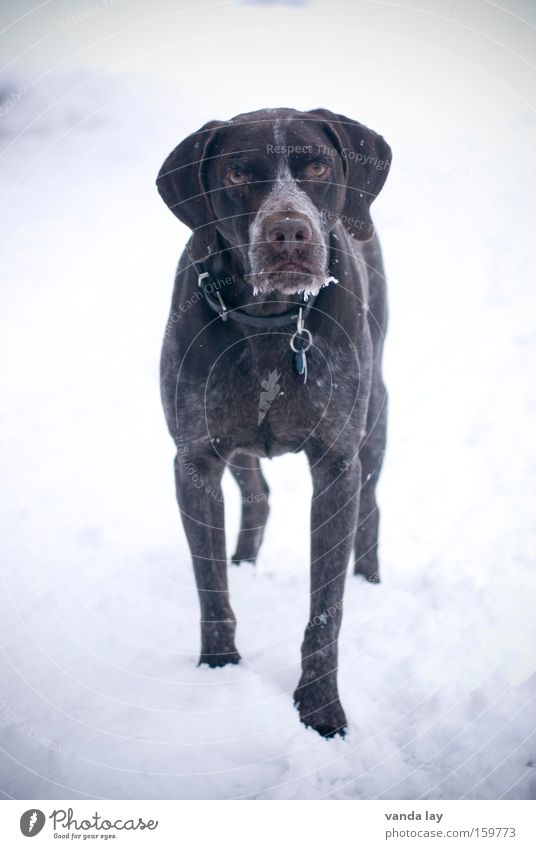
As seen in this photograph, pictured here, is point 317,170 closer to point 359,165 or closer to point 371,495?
point 359,165

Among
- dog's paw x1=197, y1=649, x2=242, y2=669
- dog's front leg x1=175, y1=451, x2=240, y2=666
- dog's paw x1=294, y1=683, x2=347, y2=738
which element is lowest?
dog's paw x1=294, y1=683, x2=347, y2=738

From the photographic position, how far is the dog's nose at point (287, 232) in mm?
2545

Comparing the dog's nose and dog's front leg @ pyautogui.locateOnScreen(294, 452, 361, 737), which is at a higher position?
the dog's nose

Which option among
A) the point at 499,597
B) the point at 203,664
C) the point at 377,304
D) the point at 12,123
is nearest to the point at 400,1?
the point at 377,304

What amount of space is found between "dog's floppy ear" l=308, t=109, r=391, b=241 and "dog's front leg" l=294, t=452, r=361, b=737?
39.1 inches

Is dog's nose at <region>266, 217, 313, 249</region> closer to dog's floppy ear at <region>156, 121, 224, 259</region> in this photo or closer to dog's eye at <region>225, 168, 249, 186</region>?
dog's eye at <region>225, 168, 249, 186</region>

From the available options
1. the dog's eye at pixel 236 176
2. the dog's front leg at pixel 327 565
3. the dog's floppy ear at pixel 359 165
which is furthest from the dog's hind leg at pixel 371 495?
the dog's eye at pixel 236 176

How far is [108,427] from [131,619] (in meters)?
2.27

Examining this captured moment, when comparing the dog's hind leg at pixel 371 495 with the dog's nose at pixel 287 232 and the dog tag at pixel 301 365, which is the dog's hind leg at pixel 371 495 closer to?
the dog tag at pixel 301 365

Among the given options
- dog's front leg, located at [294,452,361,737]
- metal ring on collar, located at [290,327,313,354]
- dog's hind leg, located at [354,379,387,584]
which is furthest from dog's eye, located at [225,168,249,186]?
dog's hind leg, located at [354,379,387,584]

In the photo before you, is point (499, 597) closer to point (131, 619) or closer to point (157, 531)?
point (131, 619)

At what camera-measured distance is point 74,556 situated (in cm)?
429

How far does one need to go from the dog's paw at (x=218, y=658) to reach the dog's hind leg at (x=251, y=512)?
3.70 ft

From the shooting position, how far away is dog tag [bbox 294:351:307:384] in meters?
2.94
